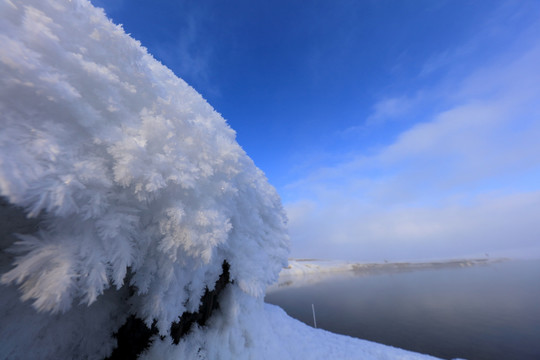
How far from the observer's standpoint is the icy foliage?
1.55 meters

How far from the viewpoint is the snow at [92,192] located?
1.57m

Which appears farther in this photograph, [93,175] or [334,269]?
[334,269]

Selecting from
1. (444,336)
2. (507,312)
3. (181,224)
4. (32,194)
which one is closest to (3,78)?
(32,194)

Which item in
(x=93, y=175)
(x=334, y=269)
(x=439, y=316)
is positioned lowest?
(x=439, y=316)

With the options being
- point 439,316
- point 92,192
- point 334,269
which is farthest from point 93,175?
point 334,269

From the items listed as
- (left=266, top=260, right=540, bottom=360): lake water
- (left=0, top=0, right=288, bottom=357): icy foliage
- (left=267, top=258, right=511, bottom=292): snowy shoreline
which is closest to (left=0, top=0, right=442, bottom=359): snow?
(left=0, top=0, right=288, bottom=357): icy foliage

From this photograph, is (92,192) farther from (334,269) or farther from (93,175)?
(334,269)

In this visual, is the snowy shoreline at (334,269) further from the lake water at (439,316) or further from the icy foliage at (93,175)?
the icy foliage at (93,175)

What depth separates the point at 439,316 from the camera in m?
27.5

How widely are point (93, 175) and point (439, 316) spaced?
40.6 meters

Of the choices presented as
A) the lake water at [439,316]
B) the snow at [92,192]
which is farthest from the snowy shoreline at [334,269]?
the snow at [92,192]

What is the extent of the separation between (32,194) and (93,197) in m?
0.41

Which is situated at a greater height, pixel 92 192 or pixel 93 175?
pixel 93 175

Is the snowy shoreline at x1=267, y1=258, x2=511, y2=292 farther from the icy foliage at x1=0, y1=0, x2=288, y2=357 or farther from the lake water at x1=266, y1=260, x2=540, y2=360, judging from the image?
the icy foliage at x1=0, y1=0, x2=288, y2=357
